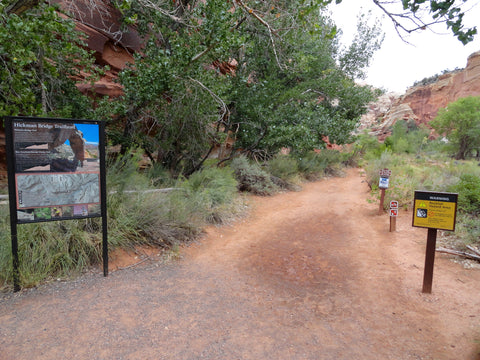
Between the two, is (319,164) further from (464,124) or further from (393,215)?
(464,124)

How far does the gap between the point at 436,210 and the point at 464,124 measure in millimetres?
29026

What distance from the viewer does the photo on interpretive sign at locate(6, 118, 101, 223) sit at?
3490 mm

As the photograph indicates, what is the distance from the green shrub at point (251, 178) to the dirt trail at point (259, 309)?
16.7ft

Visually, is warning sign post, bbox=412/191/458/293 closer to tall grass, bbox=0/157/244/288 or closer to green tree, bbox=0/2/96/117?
tall grass, bbox=0/157/244/288

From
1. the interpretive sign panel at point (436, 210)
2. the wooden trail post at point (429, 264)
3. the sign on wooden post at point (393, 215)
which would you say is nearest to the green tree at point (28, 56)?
the interpretive sign panel at point (436, 210)

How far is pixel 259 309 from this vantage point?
3572 mm

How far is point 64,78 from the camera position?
6.83 metres

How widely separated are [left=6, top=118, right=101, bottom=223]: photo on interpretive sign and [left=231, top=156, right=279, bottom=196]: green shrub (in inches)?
281

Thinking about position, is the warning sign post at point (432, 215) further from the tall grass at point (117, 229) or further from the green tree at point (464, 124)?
the green tree at point (464, 124)

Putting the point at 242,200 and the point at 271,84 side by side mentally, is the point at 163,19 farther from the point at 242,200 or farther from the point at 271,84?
the point at 242,200

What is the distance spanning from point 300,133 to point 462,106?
2475 cm

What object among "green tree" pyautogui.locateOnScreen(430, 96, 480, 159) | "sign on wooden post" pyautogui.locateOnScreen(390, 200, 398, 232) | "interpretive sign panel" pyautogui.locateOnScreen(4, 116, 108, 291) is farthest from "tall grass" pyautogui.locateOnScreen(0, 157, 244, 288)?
"green tree" pyautogui.locateOnScreen(430, 96, 480, 159)

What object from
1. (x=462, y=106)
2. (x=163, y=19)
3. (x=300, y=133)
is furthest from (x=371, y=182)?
(x=462, y=106)

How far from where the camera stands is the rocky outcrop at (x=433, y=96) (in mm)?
40906
